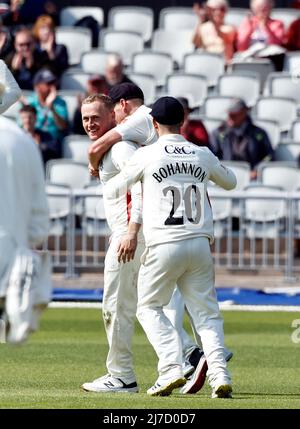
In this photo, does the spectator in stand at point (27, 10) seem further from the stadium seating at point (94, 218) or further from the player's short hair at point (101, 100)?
the player's short hair at point (101, 100)

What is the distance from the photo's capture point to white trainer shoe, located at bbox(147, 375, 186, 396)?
33.0ft

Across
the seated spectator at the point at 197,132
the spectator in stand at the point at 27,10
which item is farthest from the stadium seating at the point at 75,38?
the seated spectator at the point at 197,132

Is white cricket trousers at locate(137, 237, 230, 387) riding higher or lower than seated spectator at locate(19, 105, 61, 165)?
higher

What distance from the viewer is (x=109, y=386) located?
10.8 m

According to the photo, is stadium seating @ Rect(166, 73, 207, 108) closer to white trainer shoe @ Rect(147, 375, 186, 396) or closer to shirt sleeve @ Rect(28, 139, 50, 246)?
white trainer shoe @ Rect(147, 375, 186, 396)

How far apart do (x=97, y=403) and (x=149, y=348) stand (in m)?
4.63

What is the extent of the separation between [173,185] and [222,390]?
1.42m

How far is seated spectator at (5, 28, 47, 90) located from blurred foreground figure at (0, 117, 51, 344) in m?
15.3

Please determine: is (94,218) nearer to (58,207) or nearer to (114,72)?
(58,207)

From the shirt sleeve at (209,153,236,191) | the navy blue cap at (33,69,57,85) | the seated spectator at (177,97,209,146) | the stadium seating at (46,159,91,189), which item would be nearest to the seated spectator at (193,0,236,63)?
the navy blue cap at (33,69,57,85)

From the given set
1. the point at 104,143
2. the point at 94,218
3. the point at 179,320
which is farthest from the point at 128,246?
the point at 94,218

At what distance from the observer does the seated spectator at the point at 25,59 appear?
2267 cm

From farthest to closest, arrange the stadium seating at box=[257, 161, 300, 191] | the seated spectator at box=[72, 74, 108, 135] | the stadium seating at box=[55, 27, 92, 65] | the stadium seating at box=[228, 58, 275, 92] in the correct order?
the stadium seating at box=[55, 27, 92, 65], the stadium seating at box=[228, 58, 275, 92], the seated spectator at box=[72, 74, 108, 135], the stadium seating at box=[257, 161, 300, 191]

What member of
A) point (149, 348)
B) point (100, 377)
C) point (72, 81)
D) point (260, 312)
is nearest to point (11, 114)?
point (72, 81)
